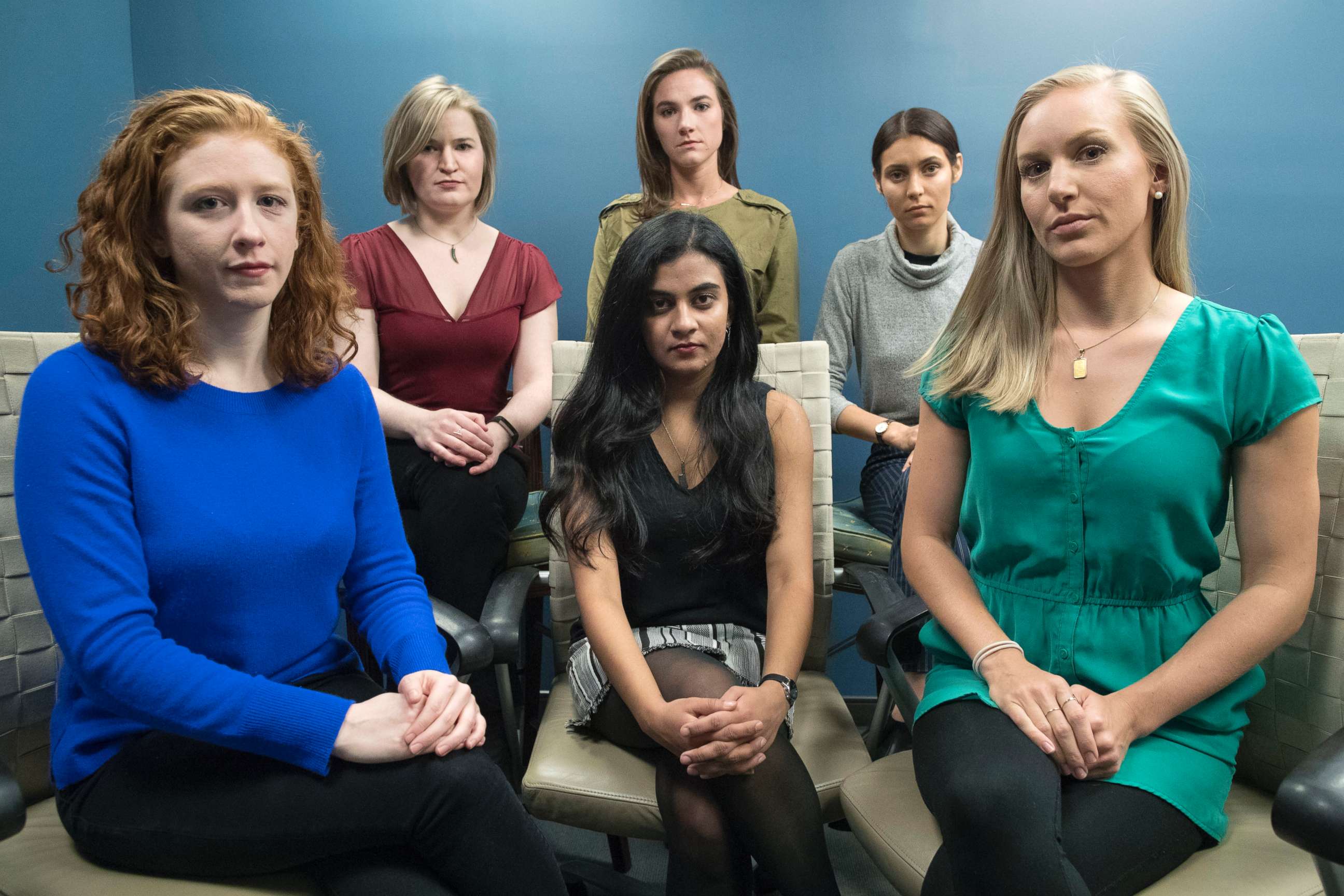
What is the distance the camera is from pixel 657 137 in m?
2.64

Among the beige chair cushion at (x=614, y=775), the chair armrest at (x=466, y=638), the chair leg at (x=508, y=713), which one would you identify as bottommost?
the chair leg at (x=508, y=713)

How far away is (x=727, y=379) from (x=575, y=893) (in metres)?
0.99

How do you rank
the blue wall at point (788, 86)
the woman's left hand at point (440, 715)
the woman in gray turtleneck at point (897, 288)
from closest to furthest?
the woman's left hand at point (440, 715)
the woman in gray turtleneck at point (897, 288)
the blue wall at point (788, 86)

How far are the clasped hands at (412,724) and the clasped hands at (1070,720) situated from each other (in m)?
0.63

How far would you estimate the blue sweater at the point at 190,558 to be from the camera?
3.45ft

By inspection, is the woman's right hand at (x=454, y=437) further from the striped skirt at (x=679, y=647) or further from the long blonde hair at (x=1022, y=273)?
the long blonde hair at (x=1022, y=273)

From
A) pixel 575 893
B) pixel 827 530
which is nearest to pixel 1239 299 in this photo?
pixel 827 530

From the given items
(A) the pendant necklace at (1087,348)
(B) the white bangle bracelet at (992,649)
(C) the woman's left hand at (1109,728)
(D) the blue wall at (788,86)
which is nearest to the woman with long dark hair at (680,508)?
(B) the white bangle bracelet at (992,649)

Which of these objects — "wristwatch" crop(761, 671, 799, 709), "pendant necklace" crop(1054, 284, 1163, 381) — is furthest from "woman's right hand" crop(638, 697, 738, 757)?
"pendant necklace" crop(1054, 284, 1163, 381)

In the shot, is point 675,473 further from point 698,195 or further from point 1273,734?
point 698,195

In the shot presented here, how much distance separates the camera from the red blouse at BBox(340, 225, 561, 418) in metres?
2.32

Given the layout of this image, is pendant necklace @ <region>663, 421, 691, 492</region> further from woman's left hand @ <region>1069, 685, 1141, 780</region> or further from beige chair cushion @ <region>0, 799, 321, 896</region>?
beige chair cushion @ <region>0, 799, 321, 896</region>

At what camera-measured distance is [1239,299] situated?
2.86m

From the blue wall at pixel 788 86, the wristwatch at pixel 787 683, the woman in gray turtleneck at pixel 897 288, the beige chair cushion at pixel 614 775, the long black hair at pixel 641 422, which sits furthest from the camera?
the blue wall at pixel 788 86
